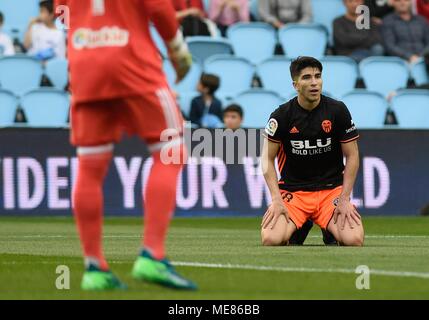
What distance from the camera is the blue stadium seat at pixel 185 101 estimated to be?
1727 cm

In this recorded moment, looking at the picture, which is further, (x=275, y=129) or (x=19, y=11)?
(x=19, y=11)

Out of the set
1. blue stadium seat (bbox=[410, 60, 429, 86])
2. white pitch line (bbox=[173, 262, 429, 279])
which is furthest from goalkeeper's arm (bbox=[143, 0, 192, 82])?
blue stadium seat (bbox=[410, 60, 429, 86])

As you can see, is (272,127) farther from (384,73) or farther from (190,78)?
(384,73)

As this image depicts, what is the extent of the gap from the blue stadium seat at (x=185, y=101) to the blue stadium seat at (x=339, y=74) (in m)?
2.19

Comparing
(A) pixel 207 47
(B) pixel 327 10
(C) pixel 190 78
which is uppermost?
(B) pixel 327 10

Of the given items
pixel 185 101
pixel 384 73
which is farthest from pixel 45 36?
pixel 384 73

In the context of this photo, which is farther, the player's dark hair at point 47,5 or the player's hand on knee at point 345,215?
the player's dark hair at point 47,5

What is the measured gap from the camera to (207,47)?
1883 cm

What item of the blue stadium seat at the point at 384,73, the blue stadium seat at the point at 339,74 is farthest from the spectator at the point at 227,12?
the blue stadium seat at the point at 384,73

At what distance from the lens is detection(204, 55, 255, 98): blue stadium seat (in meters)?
18.1

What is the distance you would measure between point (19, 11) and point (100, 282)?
12.7 m

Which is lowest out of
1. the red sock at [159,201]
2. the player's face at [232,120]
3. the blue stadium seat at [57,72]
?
the red sock at [159,201]

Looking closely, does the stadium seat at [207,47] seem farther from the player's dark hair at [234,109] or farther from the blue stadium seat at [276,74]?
the player's dark hair at [234,109]

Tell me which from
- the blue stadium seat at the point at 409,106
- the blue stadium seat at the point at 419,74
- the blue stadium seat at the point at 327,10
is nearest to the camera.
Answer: the blue stadium seat at the point at 409,106
